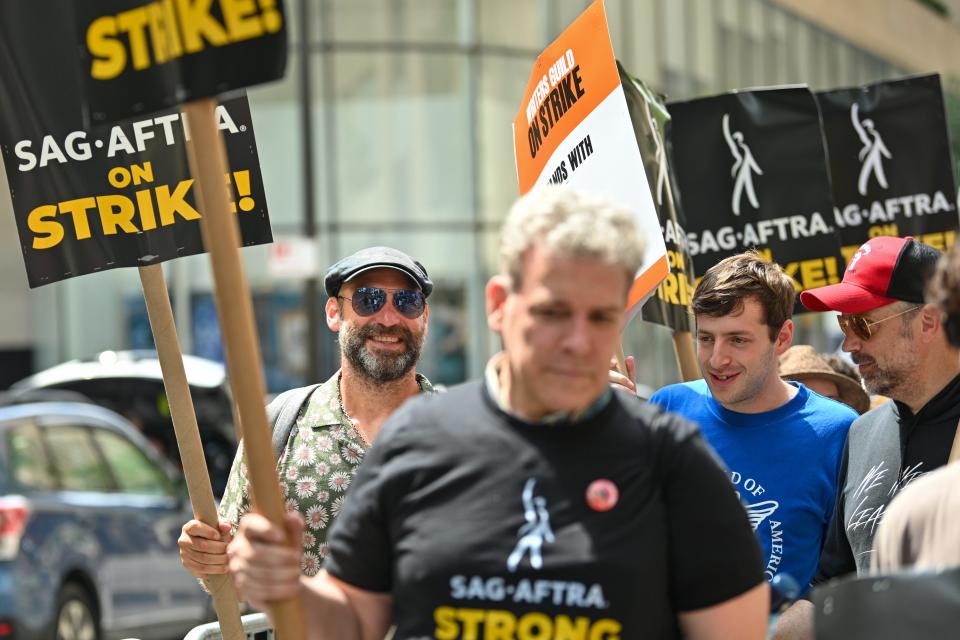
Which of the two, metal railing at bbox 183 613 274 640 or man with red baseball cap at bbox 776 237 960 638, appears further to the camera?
metal railing at bbox 183 613 274 640

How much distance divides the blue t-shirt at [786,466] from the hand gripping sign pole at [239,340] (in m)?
1.99

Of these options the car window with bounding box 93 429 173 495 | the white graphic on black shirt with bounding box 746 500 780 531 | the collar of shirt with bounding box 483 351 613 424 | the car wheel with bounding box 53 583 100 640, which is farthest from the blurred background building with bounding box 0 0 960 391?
the collar of shirt with bounding box 483 351 613 424

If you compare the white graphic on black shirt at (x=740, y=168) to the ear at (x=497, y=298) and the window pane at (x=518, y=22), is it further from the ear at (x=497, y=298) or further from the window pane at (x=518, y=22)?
the window pane at (x=518, y=22)

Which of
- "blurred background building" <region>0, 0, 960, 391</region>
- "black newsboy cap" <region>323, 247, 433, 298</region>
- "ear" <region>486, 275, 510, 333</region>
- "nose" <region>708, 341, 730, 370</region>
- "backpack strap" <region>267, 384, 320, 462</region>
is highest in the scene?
"blurred background building" <region>0, 0, 960, 391</region>

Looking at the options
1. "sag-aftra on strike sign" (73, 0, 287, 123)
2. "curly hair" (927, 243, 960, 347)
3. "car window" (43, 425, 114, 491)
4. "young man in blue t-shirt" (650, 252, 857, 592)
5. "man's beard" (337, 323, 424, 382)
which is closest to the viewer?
"curly hair" (927, 243, 960, 347)

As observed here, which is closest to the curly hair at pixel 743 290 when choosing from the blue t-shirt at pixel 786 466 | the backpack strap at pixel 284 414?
the blue t-shirt at pixel 786 466

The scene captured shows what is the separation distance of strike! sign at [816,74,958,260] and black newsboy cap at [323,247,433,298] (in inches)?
138

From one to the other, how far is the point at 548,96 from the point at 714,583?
2933mm

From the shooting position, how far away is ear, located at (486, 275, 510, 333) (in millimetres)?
3170

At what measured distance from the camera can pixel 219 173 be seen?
3148 millimetres

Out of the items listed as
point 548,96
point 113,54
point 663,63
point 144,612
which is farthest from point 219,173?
point 663,63

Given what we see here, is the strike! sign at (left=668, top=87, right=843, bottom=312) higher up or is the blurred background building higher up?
the blurred background building

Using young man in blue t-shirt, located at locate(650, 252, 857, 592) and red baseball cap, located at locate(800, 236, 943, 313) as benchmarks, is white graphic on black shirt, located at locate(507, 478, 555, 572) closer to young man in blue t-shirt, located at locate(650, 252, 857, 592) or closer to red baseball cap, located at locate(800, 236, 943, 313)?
young man in blue t-shirt, located at locate(650, 252, 857, 592)

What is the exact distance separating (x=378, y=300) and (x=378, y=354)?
186 mm
